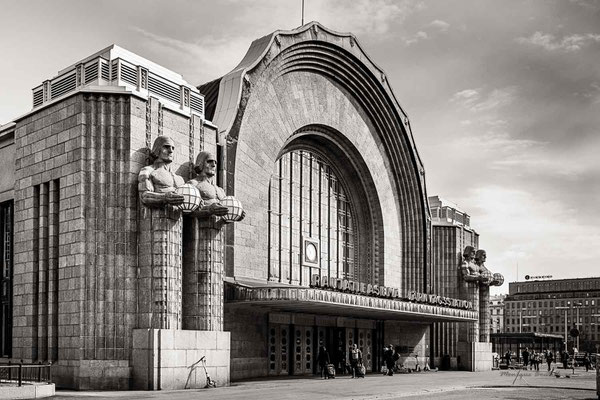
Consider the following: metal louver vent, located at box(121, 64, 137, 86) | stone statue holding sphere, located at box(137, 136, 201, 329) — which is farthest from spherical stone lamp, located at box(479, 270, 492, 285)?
metal louver vent, located at box(121, 64, 137, 86)

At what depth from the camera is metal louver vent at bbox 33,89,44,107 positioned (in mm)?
31781

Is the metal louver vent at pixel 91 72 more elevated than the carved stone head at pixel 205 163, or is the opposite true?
the metal louver vent at pixel 91 72

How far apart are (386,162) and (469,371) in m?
14.1

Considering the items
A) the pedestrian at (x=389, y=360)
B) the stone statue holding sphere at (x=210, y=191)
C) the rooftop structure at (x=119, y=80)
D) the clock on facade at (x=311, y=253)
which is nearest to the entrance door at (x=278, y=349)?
the clock on facade at (x=311, y=253)

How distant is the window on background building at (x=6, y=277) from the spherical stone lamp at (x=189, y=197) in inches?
365

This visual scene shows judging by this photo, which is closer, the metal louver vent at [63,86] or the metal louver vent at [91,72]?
the metal louver vent at [91,72]

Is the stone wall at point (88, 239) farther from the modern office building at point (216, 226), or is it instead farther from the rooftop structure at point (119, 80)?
the rooftop structure at point (119, 80)

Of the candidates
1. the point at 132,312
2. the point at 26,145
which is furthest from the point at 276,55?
the point at 132,312

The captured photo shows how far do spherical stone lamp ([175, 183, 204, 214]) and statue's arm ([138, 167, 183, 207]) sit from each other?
0.41 m

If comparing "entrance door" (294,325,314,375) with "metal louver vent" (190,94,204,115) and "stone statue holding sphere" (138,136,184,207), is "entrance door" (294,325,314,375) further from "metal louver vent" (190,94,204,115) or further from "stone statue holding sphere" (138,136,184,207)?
"stone statue holding sphere" (138,136,184,207)

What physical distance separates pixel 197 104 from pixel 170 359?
11.1 metres

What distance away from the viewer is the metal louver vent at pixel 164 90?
30391 millimetres

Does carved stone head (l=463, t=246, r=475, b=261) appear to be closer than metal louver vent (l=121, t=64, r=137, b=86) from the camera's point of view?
No

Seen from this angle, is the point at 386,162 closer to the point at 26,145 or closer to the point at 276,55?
the point at 276,55
